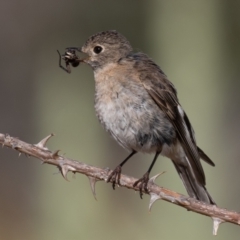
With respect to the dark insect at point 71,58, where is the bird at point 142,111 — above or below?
below

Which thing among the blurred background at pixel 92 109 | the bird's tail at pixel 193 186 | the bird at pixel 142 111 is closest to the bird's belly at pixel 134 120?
the bird at pixel 142 111

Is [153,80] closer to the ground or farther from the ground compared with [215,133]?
farther from the ground

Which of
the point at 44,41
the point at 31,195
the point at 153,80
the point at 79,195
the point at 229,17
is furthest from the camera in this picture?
the point at 44,41

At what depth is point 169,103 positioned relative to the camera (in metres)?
4.77

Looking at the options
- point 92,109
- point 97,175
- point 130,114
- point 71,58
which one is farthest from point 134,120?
point 92,109

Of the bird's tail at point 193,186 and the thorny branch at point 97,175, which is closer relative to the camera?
the thorny branch at point 97,175

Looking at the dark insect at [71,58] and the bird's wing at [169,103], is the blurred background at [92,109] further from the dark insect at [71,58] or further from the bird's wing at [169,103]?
the dark insect at [71,58]

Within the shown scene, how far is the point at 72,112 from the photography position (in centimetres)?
834

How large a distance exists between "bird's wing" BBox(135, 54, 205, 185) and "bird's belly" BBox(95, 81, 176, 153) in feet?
0.16

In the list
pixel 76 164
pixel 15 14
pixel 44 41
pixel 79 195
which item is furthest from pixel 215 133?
pixel 15 14

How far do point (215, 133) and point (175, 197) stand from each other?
3.88 meters

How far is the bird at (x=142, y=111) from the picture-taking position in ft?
14.8

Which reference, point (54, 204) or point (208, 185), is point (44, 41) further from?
point (208, 185)

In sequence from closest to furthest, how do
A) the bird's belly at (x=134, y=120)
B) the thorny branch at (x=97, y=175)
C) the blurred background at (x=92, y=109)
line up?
the thorny branch at (x=97, y=175) → the bird's belly at (x=134, y=120) → the blurred background at (x=92, y=109)
